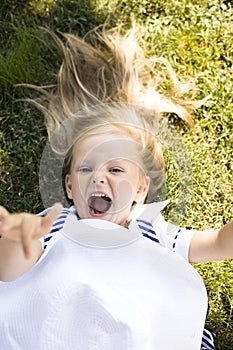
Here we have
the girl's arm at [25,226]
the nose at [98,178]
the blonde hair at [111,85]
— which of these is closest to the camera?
the girl's arm at [25,226]

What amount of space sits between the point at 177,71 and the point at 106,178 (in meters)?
0.60

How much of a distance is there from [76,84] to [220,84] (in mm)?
415

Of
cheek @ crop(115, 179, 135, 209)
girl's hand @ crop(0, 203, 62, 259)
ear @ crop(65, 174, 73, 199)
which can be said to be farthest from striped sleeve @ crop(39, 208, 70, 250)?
girl's hand @ crop(0, 203, 62, 259)

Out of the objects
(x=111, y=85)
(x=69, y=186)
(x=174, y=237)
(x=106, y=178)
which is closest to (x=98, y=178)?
(x=106, y=178)

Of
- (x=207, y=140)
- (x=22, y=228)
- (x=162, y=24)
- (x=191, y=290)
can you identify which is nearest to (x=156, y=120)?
(x=207, y=140)

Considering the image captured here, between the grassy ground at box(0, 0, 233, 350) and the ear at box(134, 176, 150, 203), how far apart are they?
35 centimetres

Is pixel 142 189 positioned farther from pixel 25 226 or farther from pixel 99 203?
pixel 25 226

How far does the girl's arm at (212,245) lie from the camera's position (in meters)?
1.60

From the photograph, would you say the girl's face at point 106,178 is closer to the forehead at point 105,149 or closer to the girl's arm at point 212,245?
the forehead at point 105,149

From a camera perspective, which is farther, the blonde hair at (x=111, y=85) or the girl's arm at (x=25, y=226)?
the blonde hair at (x=111, y=85)

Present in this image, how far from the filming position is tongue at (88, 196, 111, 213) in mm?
1529

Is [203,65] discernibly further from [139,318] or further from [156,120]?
[139,318]

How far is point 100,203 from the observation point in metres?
1.53

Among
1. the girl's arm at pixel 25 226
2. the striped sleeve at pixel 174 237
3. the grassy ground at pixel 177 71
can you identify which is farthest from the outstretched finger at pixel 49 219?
the grassy ground at pixel 177 71
